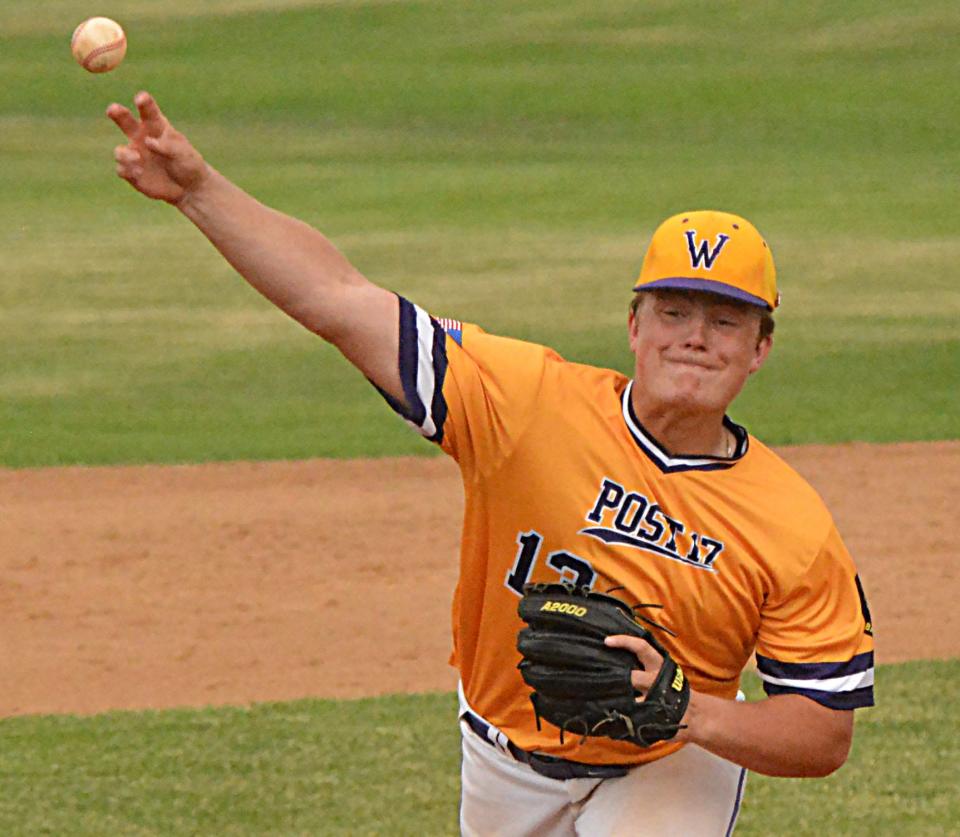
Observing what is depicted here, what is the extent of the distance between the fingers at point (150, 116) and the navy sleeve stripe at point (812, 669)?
167 centimetres

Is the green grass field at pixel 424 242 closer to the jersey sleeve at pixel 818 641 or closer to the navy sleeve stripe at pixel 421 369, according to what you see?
the jersey sleeve at pixel 818 641

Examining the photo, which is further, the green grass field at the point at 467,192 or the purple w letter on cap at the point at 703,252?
the green grass field at the point at 467,192

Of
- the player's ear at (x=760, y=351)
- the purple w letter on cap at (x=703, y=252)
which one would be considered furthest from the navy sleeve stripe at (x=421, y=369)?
the player's ear at (x=760, y=351)

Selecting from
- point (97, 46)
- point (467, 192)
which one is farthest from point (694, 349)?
point (467, 192)

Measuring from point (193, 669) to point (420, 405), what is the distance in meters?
4.34

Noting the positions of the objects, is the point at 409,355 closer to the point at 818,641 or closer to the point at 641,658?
the point at 641,658

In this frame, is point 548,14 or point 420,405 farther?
point 548,14

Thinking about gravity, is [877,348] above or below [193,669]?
below

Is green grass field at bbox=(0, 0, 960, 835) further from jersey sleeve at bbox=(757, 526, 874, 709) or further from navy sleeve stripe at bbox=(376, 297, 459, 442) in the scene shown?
navy sleeve stripe at bbox=(376, 297, 459, 442)

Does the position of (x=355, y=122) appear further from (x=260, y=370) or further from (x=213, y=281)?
(x=260, y=370)

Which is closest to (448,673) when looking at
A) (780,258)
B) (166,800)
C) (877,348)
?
(166,800)

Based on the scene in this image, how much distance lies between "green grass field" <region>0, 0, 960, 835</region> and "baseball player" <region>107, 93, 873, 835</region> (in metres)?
2.39

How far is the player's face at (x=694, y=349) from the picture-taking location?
3859 millimetres

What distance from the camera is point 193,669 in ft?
25.7
